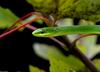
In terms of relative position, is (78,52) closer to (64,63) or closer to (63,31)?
(64,63)

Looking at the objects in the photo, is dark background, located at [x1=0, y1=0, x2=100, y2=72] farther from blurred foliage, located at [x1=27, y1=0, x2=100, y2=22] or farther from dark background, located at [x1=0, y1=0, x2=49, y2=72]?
blurred foliage, located at [x1=27, y1=0, x2=100, y2=22]

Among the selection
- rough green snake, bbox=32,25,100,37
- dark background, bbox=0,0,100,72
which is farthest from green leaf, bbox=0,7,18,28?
rough green snake, bbox=32,25,100,37

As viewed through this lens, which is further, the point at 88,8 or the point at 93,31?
the point at 88,8

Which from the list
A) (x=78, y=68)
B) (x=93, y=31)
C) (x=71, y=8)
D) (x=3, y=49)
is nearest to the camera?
(x=93, y=31)

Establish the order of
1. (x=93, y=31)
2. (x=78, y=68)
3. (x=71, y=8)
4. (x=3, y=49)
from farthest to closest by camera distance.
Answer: (x=3, y=49)
(x=78, y=68)
(x=71, y=8)
(x=93, y=31)

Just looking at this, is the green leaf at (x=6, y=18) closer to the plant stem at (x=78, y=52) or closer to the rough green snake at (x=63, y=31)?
the plant stem at (x=78, y=52)

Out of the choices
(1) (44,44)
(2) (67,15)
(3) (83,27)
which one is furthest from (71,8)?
(1) (44,44)

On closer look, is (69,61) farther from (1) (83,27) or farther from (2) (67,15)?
(1) (83,27)

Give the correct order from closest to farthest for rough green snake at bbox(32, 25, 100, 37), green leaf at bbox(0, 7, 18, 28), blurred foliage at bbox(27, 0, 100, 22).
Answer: rough green snake at bbox(32, 25, 100, 37) → blurred foliage at bbox(27, 0, 100, 22) → green leaf at bbox(0, 7, 18, 28)
